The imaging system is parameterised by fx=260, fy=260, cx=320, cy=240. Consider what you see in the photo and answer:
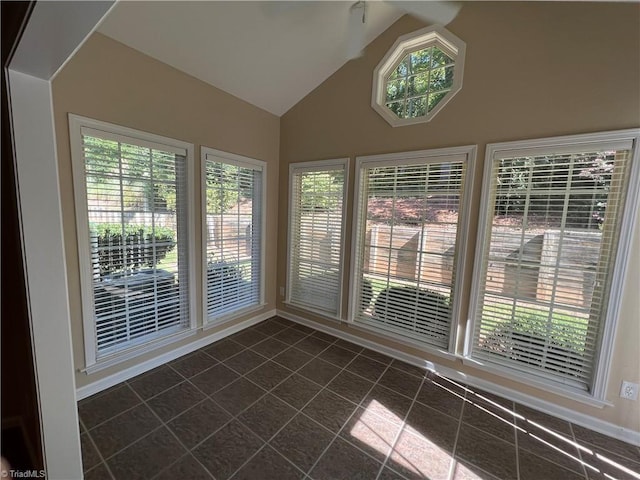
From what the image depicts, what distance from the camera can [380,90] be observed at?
9.03 feet

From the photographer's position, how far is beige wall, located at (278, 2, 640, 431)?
5.83 ft

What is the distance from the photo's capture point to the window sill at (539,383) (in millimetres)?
1958

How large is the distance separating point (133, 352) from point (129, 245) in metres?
0.97

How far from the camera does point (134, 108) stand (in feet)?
7.08

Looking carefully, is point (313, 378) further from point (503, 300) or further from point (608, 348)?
point (608, 348)

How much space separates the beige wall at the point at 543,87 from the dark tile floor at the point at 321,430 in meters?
0.37

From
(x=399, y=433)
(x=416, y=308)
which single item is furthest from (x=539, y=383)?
(x=399, y=433)

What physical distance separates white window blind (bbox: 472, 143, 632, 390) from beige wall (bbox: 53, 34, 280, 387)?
8.70 ft

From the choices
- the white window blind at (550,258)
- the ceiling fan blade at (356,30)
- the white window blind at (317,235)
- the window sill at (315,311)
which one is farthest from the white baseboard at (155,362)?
the ceiling fan blade at (356,30)

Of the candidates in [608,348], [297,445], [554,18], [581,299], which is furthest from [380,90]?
[297,445]

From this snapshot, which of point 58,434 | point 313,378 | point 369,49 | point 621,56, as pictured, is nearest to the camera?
point 58,434

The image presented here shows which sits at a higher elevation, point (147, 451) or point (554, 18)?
point (554, 18)

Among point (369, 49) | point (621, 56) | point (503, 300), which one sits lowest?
point (503, 300)

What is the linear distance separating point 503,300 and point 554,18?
2201 mm
